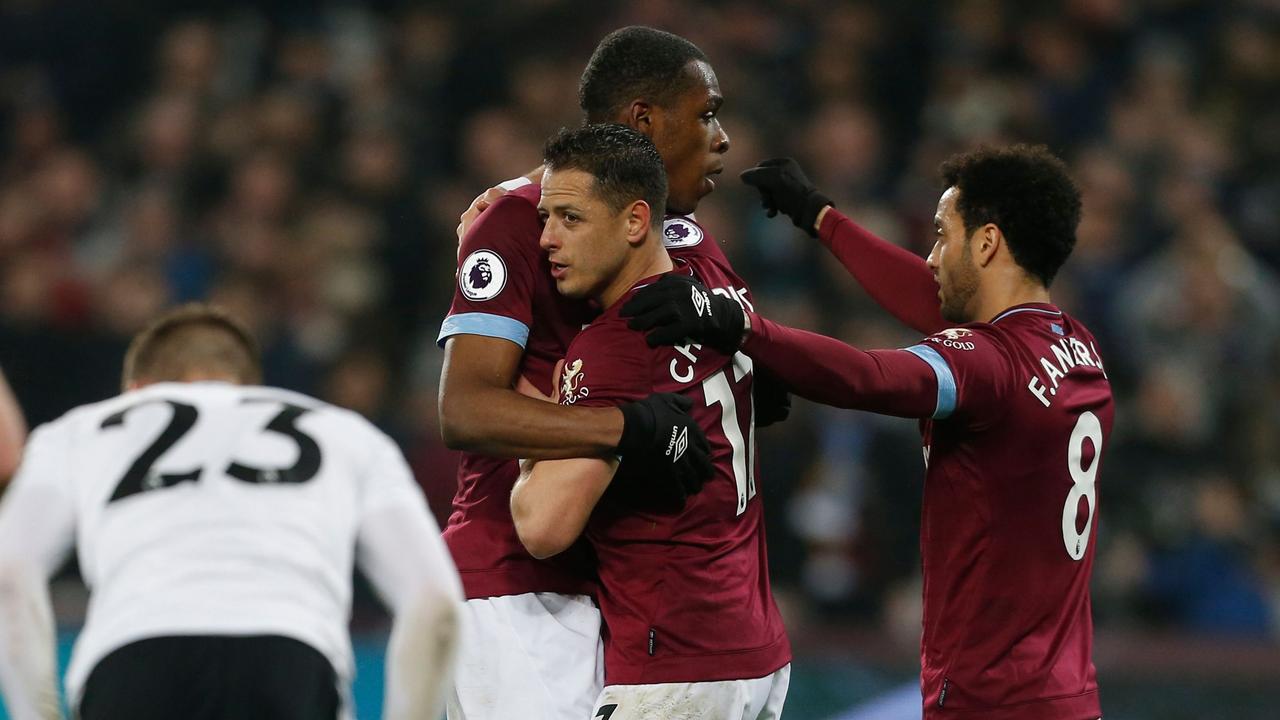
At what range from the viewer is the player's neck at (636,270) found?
391cm

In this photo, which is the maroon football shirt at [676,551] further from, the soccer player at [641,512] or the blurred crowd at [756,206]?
the blurred crowd at [756,206]

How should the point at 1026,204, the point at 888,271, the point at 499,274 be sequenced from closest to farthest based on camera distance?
1. the point at 499,274
2. the point at 1026,204
3. the point at 888,271

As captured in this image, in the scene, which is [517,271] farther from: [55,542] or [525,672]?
[55,542]

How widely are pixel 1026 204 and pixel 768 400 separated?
82cm

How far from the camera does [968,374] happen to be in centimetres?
391

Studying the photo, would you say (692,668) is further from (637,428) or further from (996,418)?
(996,418)

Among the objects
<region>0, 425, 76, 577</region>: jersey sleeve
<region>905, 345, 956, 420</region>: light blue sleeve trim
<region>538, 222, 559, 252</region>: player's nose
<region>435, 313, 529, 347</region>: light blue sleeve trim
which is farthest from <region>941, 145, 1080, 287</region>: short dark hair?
<region>0, 425, 76, 577</region>: jersey sleeve

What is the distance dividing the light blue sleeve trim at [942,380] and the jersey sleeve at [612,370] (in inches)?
25.8

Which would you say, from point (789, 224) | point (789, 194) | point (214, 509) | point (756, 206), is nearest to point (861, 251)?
point (789, 194)

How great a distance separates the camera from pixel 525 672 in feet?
12.9

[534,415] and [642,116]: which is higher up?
[642,116]

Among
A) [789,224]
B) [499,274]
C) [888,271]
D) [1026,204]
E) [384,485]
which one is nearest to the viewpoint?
[384,485]

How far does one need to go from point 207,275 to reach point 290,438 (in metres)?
7.06

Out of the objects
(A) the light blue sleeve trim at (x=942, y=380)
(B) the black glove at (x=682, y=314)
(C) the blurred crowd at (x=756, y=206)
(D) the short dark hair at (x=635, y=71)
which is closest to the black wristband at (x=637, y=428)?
(B) the black glove at (x=682, y=314)
